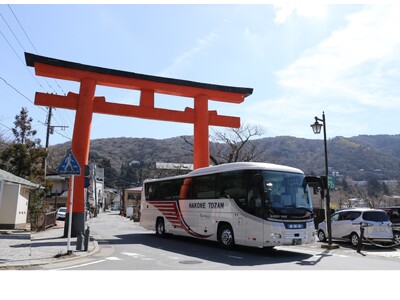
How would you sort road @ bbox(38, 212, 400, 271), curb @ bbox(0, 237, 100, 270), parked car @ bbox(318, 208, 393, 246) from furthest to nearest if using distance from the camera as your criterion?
1. parked car @ bbox(318, 208, 393, 246)
2. road @ bbox(38, 212, 400, 271)
3. curb @ bbox(0, 237, 100, 270)

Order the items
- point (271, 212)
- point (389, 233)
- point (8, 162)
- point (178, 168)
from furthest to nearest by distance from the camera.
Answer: point (178, 168)
point (8, 162)
point (389, 233)
point (271, 212)

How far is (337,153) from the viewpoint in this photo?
94250 millimetres

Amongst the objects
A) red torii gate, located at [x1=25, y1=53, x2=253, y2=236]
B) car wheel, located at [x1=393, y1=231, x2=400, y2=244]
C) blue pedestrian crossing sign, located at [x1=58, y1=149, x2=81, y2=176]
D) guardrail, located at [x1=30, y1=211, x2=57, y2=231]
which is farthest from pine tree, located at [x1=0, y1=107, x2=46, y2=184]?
car wheel, located at [x1=393, y1=231, x2=400, y2=244]

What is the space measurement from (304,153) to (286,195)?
83068mm

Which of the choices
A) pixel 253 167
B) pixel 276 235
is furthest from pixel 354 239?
pixel 253 167

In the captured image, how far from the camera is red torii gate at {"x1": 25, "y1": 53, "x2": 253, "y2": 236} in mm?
16969

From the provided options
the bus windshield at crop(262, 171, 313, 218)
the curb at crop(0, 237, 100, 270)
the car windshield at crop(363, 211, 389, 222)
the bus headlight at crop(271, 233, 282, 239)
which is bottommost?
the curb at crop(0, 237, 100, 270)

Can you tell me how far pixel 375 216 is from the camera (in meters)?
15.4

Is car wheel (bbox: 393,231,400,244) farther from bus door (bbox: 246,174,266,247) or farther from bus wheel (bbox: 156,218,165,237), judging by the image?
bus wheel (bbox: 156,218,165,237)

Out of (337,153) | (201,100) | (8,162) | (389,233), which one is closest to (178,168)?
(8,162)

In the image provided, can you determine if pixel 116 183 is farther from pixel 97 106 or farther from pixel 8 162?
pixel 97 106

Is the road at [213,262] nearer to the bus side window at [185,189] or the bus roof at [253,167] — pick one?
the bus roof at [253,167]

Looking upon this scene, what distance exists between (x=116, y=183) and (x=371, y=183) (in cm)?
8440

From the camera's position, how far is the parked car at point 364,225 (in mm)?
14938
